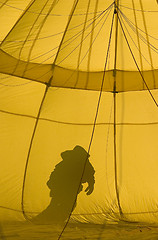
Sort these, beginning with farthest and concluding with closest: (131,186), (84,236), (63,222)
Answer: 1. (131,186)
2. (63,222)
3. (84,236)

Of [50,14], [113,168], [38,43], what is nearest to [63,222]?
[113,168]

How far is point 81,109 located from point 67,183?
1.34 metres

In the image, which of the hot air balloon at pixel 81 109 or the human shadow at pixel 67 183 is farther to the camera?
the hot air balloon at pixel 81 109

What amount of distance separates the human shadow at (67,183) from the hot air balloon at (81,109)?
0.02m

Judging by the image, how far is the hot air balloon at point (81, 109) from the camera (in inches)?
233

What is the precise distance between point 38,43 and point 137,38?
1.72 meters

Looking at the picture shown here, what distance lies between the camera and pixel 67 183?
19.4ft

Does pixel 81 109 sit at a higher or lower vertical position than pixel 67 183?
higher

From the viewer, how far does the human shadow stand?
18.9ft

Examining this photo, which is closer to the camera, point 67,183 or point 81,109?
point 67,183

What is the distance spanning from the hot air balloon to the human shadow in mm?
16

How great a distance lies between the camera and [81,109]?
6.42 metres

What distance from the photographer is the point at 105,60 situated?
6445 mm

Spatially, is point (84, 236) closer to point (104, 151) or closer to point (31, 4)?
point (104, 151)
